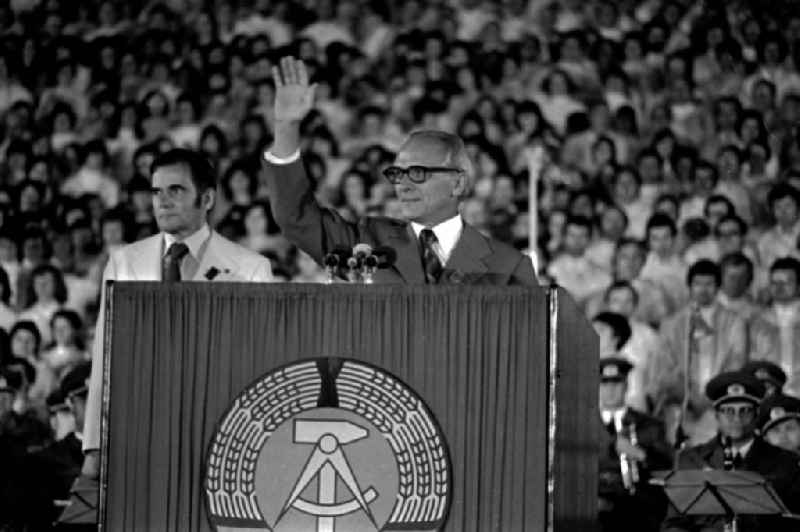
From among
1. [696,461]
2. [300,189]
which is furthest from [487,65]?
[300,189]

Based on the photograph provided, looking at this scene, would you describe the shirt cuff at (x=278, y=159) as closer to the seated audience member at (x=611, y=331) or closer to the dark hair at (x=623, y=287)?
the seated audience member at (x=611, y=331)

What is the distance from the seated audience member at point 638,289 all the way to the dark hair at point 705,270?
1.19 ft

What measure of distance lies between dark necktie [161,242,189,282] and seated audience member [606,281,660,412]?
4367mm

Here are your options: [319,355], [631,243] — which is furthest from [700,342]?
[319,355]

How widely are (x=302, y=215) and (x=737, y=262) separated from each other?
5.15 metres

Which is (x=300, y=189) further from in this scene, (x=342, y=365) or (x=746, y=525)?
(x=746, y=525)

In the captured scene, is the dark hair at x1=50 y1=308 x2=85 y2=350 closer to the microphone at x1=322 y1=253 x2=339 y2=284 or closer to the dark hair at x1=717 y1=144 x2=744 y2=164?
the dark hair at x1=717 y1=144 x2=744 y2=164

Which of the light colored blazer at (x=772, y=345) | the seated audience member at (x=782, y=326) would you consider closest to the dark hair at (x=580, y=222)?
the seated audience member at (x=782, y=326)

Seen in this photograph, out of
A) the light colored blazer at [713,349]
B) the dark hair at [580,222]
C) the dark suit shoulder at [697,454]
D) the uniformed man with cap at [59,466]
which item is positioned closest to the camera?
the dark suit shoulder at [697,454]

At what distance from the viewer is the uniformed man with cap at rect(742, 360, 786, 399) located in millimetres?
7930

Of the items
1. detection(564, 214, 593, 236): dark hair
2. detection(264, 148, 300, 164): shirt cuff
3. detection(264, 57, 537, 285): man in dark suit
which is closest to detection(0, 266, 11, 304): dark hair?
detection(564, 214, 593, 236): dark hair

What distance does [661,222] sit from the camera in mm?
9258

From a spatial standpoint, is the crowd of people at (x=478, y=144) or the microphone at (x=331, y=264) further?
the crowd of people at (x=478, y=144)

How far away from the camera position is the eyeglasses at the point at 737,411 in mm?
7273
